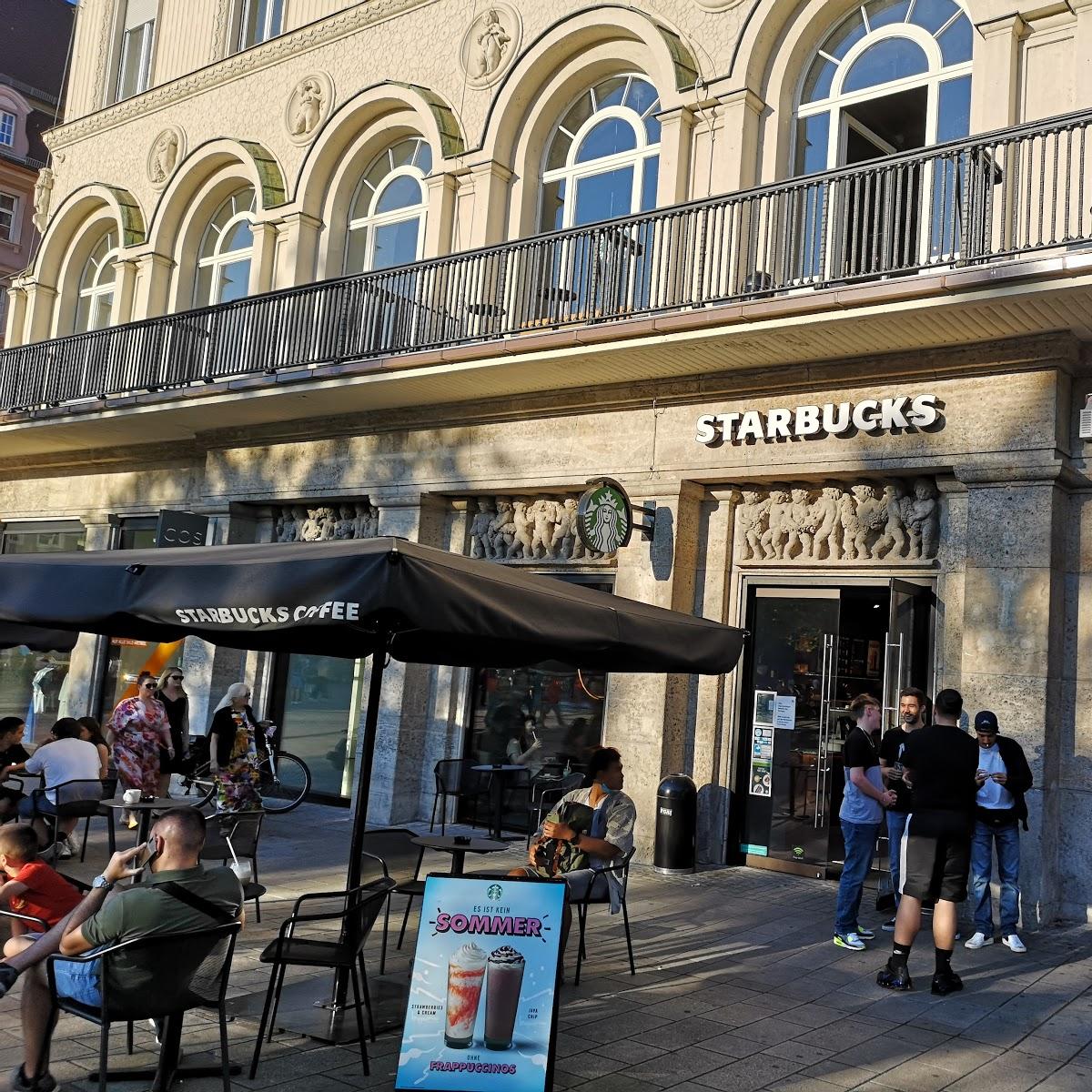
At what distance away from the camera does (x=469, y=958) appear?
15.7 ft

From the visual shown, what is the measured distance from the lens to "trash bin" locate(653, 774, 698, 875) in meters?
10.7

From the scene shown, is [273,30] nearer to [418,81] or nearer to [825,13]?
[418,81]

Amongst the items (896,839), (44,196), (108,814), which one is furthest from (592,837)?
(44,196)

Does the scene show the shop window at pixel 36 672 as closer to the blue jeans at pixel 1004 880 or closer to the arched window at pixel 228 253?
the arched window at pixel 228 253

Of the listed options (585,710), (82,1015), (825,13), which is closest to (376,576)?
(82,1015)

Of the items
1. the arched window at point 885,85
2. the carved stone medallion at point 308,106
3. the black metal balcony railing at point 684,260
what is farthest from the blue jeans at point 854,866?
the carved stone medallion at point 308,106

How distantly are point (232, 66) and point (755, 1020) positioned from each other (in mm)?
16619

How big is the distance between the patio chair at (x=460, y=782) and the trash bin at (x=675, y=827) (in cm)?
232

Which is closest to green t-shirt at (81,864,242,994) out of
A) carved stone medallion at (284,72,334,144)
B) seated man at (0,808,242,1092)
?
seated man at (0,808,242,1092)

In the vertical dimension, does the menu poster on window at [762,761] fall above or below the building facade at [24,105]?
below

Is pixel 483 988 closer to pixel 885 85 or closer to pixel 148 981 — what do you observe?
pixel 148 981

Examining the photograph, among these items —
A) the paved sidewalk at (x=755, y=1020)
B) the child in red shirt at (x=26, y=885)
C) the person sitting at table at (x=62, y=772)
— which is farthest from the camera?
the person sitting at table at (x=62, y=772)

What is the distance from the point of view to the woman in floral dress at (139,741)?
11.0m

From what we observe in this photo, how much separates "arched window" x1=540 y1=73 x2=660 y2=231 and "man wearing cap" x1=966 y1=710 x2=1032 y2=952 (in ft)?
25.0
